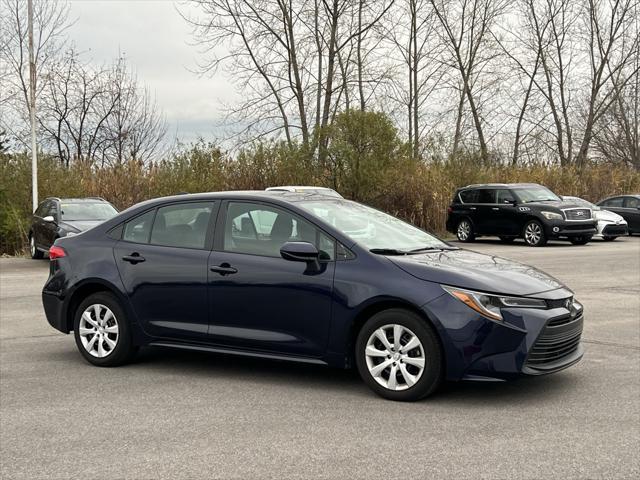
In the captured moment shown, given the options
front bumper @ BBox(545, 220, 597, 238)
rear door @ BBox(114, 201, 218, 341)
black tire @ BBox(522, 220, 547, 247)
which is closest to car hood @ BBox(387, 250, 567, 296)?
rear door @ BBox(114, 201, 218, 341)

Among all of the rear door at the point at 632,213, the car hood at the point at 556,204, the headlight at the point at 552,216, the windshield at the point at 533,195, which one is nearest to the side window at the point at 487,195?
the windshield at the point at 533,195

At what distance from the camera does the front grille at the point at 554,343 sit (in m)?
5.58

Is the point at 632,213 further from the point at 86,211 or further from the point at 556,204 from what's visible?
the point at 86,211

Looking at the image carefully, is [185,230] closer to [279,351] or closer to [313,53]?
[279,351]

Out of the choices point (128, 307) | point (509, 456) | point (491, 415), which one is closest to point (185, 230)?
point (128, 307)

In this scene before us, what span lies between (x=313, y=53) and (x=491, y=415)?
32592 millimetres

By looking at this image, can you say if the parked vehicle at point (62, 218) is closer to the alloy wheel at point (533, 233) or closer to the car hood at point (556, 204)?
the alloy wheel at point (533, 233)

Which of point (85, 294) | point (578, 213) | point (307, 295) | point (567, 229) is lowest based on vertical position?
point (85, 294)

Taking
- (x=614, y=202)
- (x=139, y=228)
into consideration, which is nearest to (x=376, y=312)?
(x=139, y=228)

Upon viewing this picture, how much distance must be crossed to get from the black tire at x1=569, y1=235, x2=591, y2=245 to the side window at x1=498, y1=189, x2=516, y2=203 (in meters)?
2.15

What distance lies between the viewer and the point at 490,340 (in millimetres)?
5484

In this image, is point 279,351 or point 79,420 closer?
point 79,420

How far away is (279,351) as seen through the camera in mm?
6195

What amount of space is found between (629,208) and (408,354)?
25.4m
